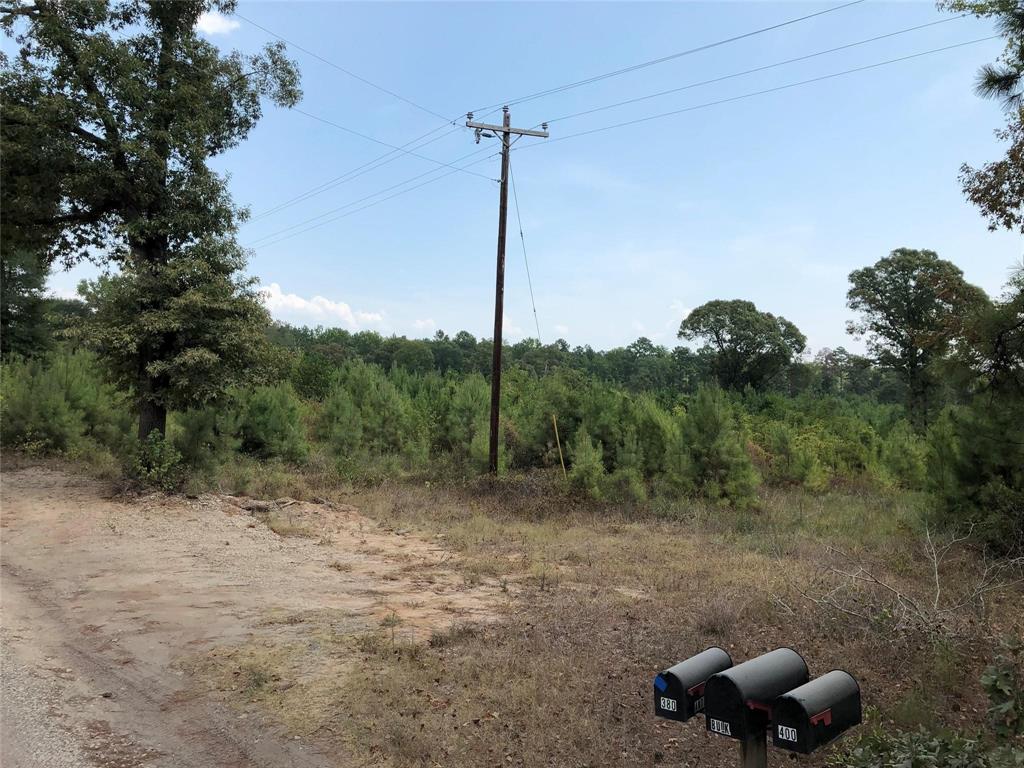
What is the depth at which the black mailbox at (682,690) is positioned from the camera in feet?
9.09

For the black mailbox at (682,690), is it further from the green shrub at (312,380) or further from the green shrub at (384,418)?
the green shrub at (312,380)

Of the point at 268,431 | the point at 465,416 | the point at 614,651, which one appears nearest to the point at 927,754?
the point at 614,651

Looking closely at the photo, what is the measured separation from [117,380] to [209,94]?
5.83 metres

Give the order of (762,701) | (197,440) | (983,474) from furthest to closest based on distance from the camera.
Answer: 1. (197,440)
2. (983,474)
3. (762,701)

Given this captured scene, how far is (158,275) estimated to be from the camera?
12336 millimetres

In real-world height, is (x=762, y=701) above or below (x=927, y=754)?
above

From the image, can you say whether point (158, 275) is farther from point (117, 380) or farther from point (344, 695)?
point (344, 695)

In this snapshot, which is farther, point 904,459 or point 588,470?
point 904,459

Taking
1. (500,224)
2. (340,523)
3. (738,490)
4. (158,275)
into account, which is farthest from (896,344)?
(158,275)

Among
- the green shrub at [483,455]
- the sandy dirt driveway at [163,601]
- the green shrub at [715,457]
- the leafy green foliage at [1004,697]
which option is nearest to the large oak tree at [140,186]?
the sandy dirt driveway at [163,601]

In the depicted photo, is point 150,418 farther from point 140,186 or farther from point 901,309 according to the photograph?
point 901,309

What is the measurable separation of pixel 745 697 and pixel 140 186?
13430 mm

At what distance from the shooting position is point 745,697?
2.60 meters

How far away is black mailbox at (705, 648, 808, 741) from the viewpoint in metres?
2.61
